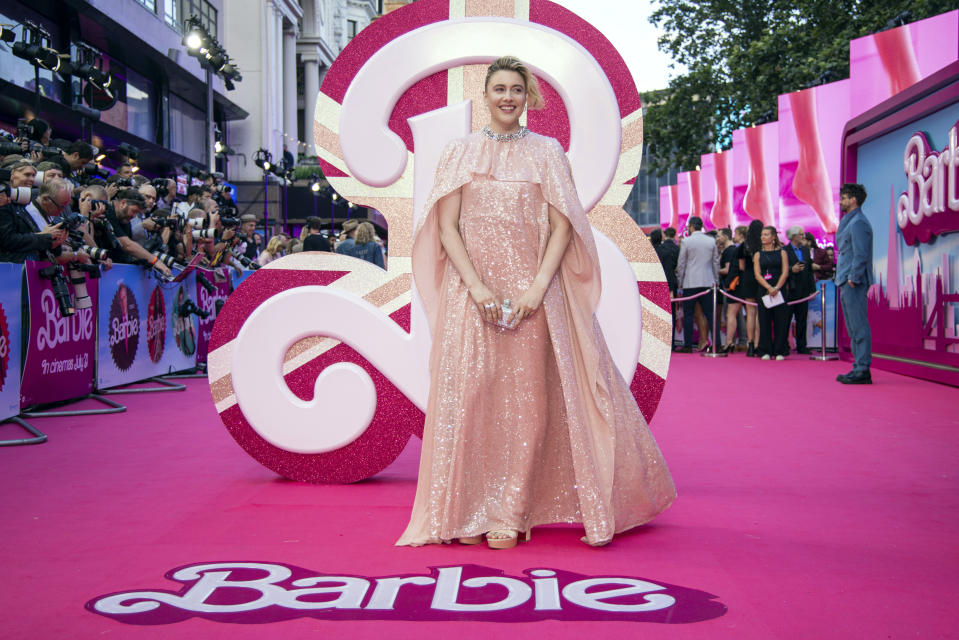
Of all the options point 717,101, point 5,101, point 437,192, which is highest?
point 717,101

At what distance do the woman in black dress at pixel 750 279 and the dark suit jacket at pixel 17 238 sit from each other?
9.41 m

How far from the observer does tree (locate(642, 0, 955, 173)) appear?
24750 mm

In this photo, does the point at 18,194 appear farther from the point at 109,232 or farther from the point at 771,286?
the point at 771,286

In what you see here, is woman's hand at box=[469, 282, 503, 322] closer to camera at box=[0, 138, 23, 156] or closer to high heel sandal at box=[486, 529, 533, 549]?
high heel sandal at box=[486, 529, 533, 549]

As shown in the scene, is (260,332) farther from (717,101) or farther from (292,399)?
(717,101)

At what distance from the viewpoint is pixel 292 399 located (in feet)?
15.7

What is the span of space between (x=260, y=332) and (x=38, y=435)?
2.23 metres

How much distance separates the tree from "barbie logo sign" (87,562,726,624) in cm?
2287

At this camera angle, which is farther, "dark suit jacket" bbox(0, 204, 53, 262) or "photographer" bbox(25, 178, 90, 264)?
"photographer" bbox(25, 178, 90, 264)

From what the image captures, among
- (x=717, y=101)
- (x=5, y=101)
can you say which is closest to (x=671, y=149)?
(x=717, y=101)

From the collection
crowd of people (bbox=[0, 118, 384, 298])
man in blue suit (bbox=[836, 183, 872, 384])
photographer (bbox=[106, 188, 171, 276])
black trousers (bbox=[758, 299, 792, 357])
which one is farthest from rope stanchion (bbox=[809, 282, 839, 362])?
photographer (bbox=[106, 188, 171, 276])

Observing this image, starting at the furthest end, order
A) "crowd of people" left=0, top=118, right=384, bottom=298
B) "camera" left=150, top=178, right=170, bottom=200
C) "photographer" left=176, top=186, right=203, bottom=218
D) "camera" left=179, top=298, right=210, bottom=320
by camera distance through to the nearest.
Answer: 1. "camera" left=150, top=178, right=170, bottom=200
2. "photographer" left=176, top=186, right=203, bottom=218
3. "camera" left=179, top=298, right=210, bottom=320
4. "crowd of people" left=0, top=118, right=384, bottom=298

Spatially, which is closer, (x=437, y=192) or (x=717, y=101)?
(x=437, y=192)

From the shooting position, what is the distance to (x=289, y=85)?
45.4 meters
